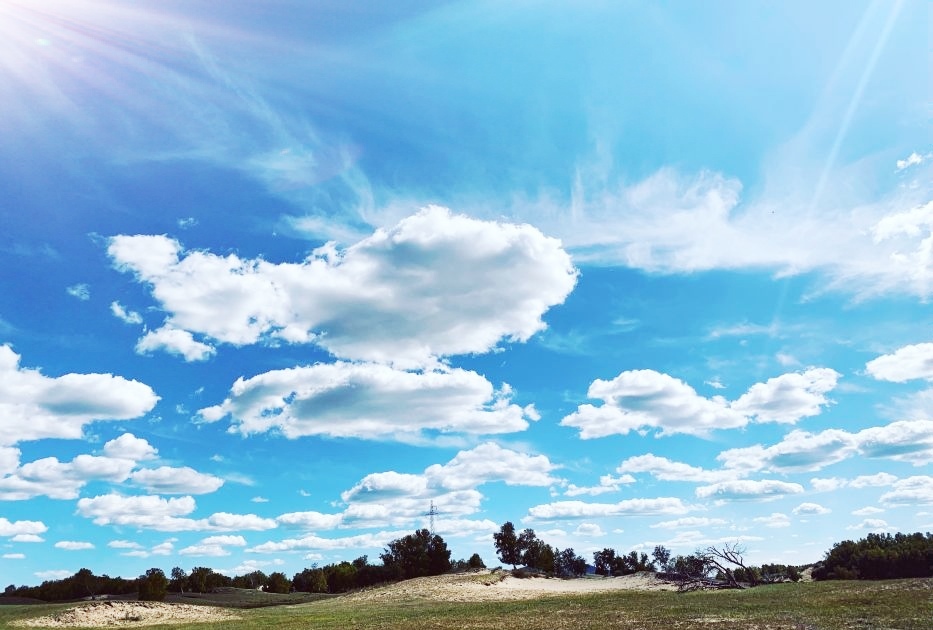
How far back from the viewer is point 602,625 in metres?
31.6

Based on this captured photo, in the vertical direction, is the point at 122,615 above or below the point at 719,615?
below

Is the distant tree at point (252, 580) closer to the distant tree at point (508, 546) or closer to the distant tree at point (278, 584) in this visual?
the distant tree at point (278, 584)

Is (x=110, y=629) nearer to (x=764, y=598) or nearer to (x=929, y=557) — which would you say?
(x=764, y=598)

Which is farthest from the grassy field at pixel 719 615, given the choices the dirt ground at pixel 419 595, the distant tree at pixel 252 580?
the distant tree at pixel 252 580

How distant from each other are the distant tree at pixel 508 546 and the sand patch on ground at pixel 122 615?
6722 centimetres

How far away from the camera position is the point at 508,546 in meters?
120

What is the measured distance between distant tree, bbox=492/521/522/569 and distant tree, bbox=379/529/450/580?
1007 centimetres

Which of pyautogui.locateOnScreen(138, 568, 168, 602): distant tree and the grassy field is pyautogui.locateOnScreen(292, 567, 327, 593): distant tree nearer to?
pyautogui.locateOnScreen(138, 568, 168, 602): distant tree

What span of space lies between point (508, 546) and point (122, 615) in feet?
254

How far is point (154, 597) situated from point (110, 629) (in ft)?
113

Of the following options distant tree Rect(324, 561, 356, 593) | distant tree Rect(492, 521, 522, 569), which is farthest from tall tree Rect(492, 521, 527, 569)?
distant tree Rect(324, 561, 356, 593)

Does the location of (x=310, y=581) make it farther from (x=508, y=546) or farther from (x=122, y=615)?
(x=122, y=615)

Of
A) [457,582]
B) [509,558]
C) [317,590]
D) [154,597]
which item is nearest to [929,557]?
[457,582]

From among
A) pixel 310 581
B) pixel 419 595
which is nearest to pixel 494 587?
pixel 419 595
